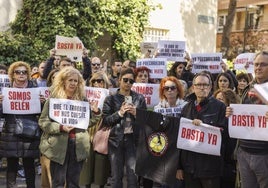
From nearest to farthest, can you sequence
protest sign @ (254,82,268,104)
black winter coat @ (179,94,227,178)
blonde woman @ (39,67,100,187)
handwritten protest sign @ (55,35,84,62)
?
1. protest sign @ (254,82,268,104)
2. black winter coat @ (179,94,227,178)
3. blonde woman @ (39,67,100,187)
4. handwritten protest sign @ (55,35,84,62)

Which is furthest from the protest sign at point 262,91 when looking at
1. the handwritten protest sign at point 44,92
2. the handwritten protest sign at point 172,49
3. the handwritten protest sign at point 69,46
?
the handwritten protest sign at point 172,49

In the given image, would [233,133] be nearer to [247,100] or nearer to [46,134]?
[247,100]

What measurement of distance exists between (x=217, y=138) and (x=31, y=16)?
10.8 metres

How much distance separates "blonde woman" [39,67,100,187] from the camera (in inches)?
230

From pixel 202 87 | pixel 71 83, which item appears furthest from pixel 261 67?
pixel 71 83

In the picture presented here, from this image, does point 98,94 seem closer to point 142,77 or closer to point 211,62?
point 142,77

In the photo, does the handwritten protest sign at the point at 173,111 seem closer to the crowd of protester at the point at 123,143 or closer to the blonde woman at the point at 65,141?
the crowd of protester at the point at 123,143

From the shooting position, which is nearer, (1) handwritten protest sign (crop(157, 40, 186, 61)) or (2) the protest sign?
(2) the protest sign

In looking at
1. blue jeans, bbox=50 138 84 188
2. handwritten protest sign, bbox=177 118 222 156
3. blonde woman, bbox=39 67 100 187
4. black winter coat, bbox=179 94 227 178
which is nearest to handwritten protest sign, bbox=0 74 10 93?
blonde woman, bbox=39 67 100 187

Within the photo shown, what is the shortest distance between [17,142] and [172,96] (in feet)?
7.23

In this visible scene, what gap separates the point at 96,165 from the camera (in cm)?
718

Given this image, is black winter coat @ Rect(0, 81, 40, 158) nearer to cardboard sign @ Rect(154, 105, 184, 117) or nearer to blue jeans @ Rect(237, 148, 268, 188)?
cardboard sign @ Rect(154, 105, 184, 117)

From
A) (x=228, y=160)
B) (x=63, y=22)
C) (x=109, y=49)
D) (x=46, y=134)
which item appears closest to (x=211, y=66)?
(x=228, y=160)

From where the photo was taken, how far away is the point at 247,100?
541 centimetres
